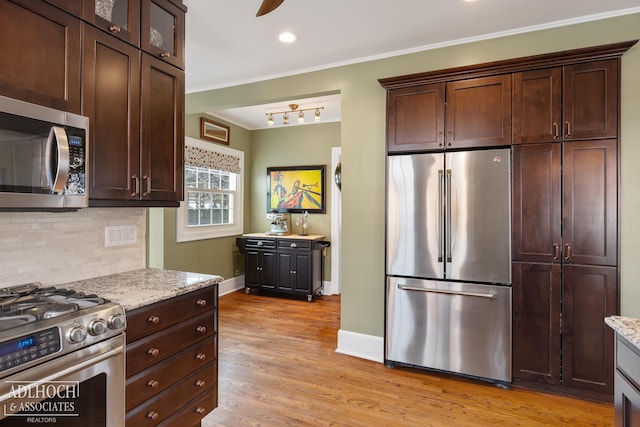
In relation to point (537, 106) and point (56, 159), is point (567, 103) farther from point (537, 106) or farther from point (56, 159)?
point (56, 159)

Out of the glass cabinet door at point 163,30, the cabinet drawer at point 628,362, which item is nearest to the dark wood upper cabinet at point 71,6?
the glass cabinet door at point 163,30

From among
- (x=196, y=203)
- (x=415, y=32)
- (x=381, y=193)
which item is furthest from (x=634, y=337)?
(x=196, y=203)

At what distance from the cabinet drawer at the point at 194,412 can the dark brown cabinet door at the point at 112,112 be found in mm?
1199

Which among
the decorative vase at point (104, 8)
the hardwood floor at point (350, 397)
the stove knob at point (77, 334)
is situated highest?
the decorative vase at point (104, 8)

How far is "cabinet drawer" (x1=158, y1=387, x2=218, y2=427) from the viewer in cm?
179

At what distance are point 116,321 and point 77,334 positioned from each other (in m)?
0.15

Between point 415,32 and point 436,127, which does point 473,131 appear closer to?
point 436,127

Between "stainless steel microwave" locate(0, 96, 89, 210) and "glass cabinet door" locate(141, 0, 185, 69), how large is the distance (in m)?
0.72

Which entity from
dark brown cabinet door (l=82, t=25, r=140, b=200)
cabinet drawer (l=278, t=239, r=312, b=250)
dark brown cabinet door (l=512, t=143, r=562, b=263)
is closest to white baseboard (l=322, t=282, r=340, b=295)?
cabinet drawer (l=278, t=239, r=312, b=250)

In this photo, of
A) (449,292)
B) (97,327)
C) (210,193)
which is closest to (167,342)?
(97,327)

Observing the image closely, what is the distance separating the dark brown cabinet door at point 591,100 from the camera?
2.31 m

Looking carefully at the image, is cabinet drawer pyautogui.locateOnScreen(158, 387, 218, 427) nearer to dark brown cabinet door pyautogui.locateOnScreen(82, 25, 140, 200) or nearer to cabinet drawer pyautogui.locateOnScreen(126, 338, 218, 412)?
cabinet drawer pyautogui.locateOnScreen(126, 338, 218, 412)

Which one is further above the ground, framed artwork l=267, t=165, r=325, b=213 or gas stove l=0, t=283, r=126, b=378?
framed artwork l=267, t=165, r=325, b=213

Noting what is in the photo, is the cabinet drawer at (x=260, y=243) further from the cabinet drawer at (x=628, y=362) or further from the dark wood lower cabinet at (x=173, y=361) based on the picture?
the cabinet drawer at (x=628, y=362)
